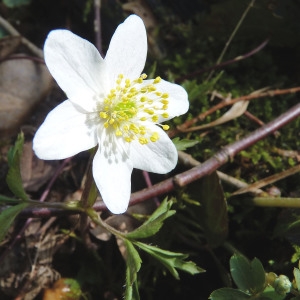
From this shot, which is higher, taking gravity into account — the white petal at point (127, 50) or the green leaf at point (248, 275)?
the white petal at point (127, 50)

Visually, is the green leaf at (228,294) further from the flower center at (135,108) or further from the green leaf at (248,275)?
the flower center at (135,108)

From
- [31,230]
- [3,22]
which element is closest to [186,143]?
[31,230]

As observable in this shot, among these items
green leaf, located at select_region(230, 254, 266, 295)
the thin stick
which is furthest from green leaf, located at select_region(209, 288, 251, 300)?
the thin stick

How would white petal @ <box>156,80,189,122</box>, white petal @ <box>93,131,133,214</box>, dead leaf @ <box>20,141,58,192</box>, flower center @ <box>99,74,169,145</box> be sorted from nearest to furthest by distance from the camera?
white petal @ <box>93,131,133,214</box>, flower center @ <box>99,74,169,145</box>, white petal @ <box>156,80,189,122</box>, dead leaf @ <box>20,141,58,192</box>

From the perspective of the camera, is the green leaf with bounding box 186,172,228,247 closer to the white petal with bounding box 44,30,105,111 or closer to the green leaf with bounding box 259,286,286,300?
the green leaf with bounding box 259,286,286,300

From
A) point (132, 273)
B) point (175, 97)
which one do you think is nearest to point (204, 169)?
point (175, 97)

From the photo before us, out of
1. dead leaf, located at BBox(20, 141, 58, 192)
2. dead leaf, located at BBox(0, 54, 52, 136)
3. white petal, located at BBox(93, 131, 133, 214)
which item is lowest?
dead leaf, located at BBox(20, 141, 58, 192)

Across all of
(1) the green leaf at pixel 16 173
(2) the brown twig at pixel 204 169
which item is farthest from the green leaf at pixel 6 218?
(2) the brown twig at pixel 204 169
